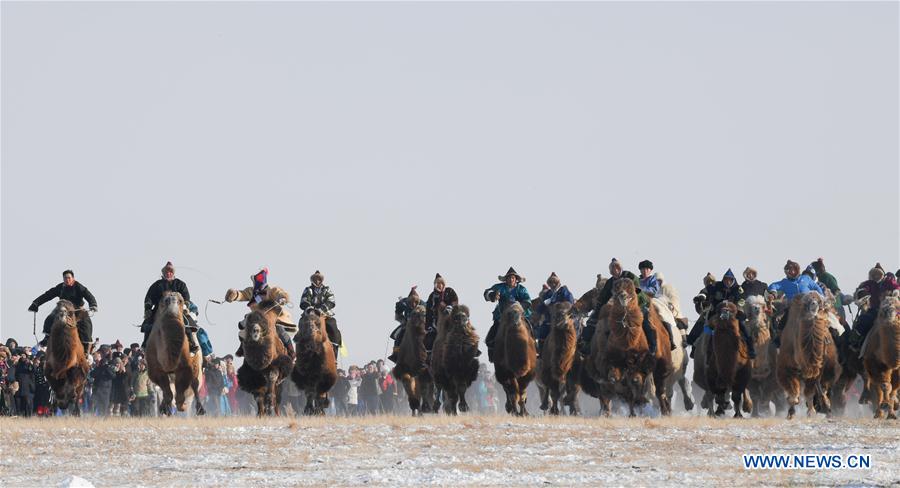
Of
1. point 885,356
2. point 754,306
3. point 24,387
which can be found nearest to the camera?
point 885,356

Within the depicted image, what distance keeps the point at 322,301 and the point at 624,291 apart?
6.62 meters

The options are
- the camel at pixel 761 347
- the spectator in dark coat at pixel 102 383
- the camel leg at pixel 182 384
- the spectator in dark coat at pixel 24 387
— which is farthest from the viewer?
the spectator in dark coat at pixel 102 383

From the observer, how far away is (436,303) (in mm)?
37344

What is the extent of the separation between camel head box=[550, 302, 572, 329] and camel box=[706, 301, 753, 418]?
313 centimetres

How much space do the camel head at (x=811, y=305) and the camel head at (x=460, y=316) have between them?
6.86 meters

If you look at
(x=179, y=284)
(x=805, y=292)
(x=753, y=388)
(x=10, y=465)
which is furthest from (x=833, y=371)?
(x=10, y=465)

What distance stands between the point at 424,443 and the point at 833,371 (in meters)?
10.5

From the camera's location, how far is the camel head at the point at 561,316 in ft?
116

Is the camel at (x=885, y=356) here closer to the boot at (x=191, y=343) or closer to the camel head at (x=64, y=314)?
the boot at (x=191, y=343)

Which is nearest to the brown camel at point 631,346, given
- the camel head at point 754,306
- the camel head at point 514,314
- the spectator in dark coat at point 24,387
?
the camel head at point 754,306

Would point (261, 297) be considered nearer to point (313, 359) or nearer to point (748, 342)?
point (313, 359)

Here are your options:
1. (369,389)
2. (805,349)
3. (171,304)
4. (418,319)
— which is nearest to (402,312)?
(418,319)

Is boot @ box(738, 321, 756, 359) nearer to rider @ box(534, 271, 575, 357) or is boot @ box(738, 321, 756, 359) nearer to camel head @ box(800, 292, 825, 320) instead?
camel head @ box(800, 292, 825, 320)

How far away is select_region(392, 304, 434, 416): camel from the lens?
3816 cm
